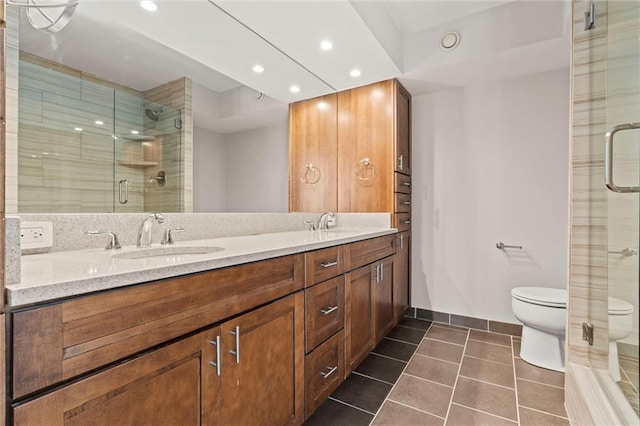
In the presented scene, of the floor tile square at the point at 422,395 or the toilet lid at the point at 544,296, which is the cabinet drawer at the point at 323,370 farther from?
the toilet lid at the point at 544,296

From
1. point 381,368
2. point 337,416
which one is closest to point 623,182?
point 381,368

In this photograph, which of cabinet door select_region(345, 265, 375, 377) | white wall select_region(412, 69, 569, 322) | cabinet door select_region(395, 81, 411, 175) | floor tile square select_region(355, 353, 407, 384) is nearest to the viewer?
cabinet door select_region(345, 265, 375, 377)

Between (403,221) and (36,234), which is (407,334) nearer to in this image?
(403,221)

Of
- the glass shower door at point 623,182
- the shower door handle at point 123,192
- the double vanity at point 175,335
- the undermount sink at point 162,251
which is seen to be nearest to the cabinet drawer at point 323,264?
the double vanity at point 175,335

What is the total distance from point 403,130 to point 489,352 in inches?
71.6

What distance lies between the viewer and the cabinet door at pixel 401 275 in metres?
2.38

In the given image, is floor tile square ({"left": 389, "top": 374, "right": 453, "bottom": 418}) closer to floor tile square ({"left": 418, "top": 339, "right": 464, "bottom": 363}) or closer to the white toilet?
floor tile square ({"left": 418, "top": 339, "right": 464, "bottom": 363})

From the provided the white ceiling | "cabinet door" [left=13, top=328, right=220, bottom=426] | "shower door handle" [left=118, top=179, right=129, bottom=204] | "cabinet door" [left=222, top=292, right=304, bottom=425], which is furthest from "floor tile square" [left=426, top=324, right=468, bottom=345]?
"shower door handle" [left=118, top=179, right=129, bottom=204]

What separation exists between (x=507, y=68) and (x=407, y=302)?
6.75 ft

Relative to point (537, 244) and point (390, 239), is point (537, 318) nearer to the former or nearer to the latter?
point (537, 244)

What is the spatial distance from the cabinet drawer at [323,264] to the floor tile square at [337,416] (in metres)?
0.65

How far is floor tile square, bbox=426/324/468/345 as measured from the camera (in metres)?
2.24

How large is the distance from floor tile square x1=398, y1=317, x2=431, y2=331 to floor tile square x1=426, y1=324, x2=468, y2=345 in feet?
0.19

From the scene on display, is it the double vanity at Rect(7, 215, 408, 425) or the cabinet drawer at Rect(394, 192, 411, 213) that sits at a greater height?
the cabinet drawer at Rect(394, 192, 411, 213)
